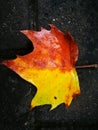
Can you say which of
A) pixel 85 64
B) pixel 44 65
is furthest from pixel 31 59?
pixel 85 64

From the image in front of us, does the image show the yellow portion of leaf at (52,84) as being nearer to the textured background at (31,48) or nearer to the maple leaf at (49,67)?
the maple leaf at (49,67)

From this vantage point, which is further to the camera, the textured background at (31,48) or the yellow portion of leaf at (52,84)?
the textured background at (31,48)

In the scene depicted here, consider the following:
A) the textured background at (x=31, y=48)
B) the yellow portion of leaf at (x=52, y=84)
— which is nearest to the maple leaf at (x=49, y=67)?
the yellow portion of leaf at (x=52, y=84)

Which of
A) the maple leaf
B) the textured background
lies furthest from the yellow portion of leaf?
the textured background

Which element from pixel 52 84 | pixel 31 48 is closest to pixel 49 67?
pixel 52 84

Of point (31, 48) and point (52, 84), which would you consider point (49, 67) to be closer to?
point (52, 84)

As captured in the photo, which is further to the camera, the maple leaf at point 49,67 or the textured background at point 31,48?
the textured background at point 31,48
